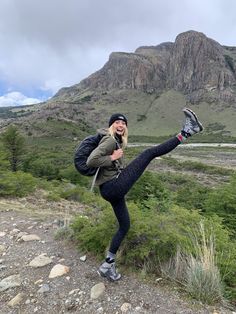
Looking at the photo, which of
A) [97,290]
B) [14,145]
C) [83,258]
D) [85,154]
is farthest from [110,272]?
[14,145]

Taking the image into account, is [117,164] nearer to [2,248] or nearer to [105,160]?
[105,160]

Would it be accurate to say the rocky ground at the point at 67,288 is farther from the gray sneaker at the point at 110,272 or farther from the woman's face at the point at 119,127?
the woman's face at the point at 119,127

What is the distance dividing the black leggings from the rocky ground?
1.77ft

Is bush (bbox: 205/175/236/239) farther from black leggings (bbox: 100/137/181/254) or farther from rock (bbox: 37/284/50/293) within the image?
rock (bbox: 37/284/50/293)

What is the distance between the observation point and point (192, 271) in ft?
13.7

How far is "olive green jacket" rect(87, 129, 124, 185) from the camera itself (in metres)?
4.04

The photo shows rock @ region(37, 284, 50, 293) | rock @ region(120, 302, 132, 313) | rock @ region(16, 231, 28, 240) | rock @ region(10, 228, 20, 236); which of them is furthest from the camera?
rock @ region(10, 228, 20, 236)

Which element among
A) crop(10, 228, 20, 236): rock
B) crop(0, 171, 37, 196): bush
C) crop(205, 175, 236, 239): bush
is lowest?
crop(205, 175, 236, 239): bush

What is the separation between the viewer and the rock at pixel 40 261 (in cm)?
508

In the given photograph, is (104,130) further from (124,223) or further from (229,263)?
(229,263)

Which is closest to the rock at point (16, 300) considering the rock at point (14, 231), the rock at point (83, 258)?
the rock at point (83, 258)

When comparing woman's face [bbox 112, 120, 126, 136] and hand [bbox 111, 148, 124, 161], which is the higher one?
woman's face [bbox 112, 120, 126, 136]

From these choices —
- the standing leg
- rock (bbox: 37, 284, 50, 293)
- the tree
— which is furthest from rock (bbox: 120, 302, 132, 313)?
the tree

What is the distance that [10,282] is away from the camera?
4711 mm
